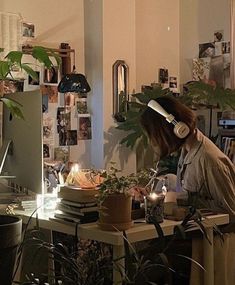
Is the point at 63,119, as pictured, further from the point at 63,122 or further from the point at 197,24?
the point at 197,24

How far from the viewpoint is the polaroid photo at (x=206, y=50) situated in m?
4.29

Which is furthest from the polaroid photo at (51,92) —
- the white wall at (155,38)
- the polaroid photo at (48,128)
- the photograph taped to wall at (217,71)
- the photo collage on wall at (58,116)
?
the photograph taped to wall at (217,71)

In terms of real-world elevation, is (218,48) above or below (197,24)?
below

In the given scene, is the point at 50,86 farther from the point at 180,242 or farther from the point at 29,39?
the point at 180,242

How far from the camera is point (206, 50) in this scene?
434cm

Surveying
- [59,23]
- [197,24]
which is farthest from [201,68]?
[59,23]

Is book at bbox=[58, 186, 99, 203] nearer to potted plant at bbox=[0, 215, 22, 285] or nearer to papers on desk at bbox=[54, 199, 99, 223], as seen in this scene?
papers on desk at bbox=[54, 199, 99, 223]

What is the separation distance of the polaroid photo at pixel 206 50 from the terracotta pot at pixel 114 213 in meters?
2.71

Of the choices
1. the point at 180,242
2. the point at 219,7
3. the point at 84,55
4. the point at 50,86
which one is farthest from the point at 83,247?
the point at 219,7

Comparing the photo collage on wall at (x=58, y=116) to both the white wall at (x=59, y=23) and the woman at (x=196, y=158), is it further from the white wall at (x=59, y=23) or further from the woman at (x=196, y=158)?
the woman at (x=196, y=158)

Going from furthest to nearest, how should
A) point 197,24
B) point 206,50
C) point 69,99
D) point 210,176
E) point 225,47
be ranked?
point 197,24
point 206,50
point 225,47
point 69,99
point 210,176

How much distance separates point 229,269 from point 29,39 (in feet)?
7.33

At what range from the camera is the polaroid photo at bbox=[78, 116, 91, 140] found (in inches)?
154

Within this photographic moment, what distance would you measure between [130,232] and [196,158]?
657mm
